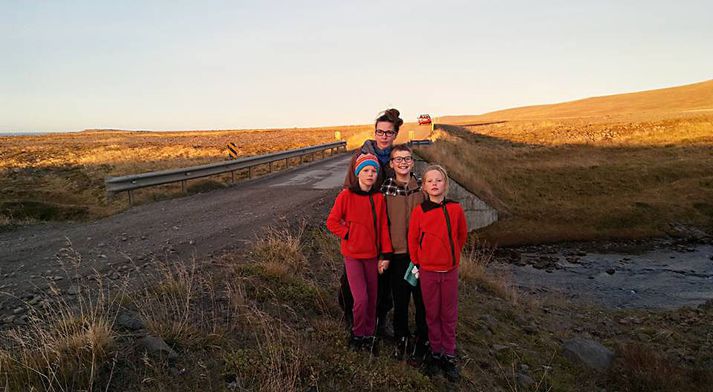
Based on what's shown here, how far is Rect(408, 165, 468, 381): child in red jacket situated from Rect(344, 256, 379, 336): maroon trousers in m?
0.43

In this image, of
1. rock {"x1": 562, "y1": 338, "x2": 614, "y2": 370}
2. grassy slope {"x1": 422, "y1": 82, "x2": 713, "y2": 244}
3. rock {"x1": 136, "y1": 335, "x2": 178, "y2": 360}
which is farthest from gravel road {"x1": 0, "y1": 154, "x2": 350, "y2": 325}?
grassy slope {"x1": 422, "y1": 82, "x2": 713, "y2": 244}

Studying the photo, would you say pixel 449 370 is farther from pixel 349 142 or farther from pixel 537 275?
pixel 349 142

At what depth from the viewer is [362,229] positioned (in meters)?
3.96

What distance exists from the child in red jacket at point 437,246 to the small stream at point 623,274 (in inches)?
298

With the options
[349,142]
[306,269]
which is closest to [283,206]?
[306,269]

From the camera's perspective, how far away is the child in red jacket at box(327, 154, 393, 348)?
12.9 feet

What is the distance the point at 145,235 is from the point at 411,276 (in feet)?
17.5

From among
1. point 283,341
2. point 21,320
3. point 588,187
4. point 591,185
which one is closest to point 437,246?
point 283,341

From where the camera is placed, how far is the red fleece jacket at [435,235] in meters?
3.87

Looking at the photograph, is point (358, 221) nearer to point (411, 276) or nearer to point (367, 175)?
point (367, 175)

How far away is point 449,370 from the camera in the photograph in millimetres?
4180

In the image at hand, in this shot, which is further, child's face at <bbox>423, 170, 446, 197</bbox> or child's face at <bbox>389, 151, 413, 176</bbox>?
child's face at <bbox>389, 151, 413, 176</bbox>

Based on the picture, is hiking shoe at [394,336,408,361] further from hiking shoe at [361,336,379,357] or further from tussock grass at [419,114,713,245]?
tussock grass at [419,114,713,245]

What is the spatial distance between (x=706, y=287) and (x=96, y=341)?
13.4 metres
